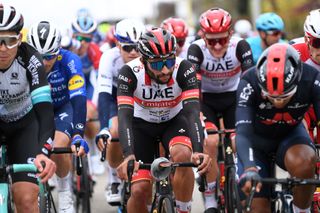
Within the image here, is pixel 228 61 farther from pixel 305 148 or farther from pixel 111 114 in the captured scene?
pixel 305 148

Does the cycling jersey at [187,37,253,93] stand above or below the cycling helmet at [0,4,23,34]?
below

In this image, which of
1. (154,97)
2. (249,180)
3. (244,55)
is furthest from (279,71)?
(244,55)

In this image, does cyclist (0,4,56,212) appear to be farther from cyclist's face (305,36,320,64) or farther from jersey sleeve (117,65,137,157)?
cyclist's face (305,36,320,64)

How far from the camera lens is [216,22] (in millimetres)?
9430

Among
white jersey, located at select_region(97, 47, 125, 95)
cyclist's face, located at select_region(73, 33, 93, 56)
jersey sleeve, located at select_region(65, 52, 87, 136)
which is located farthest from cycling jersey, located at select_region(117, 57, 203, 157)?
cyclist's face, located at select_region(73, 33, 93, 56)

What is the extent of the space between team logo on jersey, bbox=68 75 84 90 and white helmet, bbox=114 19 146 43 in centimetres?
120

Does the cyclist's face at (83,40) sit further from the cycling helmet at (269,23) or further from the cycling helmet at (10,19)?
the cycling helmet at (10,19)

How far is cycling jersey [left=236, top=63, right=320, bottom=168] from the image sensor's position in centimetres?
636

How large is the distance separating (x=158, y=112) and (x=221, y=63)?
210 cm

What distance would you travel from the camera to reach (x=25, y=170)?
612 cm

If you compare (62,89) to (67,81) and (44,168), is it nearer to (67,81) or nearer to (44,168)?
(67,81)

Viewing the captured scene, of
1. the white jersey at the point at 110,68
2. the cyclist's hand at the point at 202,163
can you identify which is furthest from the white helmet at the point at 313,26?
the white jersey at the point at 110,68

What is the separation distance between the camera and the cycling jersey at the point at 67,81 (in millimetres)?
8711

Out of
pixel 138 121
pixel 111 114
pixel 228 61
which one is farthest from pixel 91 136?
pixel 138 121
